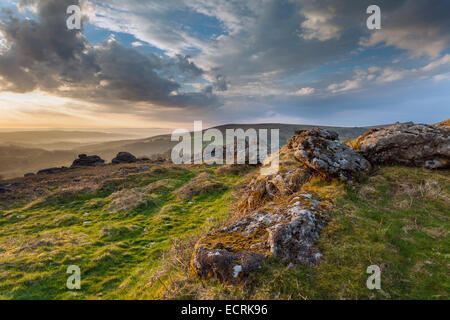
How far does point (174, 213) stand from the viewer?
14883 mm

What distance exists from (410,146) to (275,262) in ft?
34.8

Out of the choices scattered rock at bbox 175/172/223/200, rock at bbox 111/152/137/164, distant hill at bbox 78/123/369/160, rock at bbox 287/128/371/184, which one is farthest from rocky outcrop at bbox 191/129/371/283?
distant hill at bbox 78/123/369/160

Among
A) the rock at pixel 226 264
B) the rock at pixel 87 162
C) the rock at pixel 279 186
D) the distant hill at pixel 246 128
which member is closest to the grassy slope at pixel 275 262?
the rock at pixel 226 264

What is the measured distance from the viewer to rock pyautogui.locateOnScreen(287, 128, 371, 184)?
962cm

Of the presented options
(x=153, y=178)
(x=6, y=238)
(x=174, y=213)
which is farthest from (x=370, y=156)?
(x=153, y=178)

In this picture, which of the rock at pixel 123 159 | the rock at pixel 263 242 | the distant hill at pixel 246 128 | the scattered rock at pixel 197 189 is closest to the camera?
the rock at pixel 263 242

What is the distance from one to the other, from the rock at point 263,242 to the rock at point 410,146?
6327 mm

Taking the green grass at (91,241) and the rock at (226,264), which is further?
the green grass at (91,241)

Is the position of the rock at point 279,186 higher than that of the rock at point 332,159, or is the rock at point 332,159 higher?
the rock at point 332,159

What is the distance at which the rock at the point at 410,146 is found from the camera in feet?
31.7

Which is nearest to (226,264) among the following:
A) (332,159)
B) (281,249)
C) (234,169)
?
(281,249)

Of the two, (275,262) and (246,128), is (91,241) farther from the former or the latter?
(246,128)

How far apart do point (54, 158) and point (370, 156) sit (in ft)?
735

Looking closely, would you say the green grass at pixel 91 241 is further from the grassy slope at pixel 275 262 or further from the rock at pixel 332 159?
the rock at pixel 332 159
